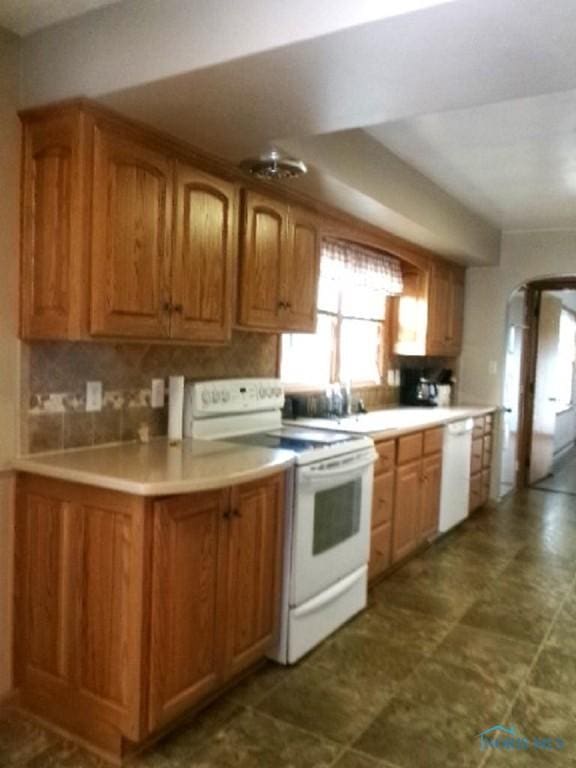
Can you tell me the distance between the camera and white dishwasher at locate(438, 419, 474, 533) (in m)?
4.50

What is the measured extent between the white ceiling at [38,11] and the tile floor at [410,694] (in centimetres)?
243

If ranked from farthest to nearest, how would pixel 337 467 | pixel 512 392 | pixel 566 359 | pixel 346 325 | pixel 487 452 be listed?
pixel 566 359 < pixel 512 392 < pixel 487 452 < pixel 346 325 < pixel 337 467

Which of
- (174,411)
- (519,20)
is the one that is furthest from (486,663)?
(519,20)

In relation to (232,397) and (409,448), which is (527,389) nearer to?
(409,448)

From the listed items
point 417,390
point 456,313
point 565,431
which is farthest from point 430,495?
point 565,431

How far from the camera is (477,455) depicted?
17.2ft

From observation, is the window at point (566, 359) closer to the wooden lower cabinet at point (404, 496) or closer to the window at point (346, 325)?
the window at point (346, 325)

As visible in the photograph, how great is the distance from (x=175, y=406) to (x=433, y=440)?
204 centimetres

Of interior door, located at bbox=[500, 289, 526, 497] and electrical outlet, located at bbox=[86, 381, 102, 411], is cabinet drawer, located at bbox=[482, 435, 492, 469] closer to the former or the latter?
interior door, located at bbox=[500, 289, 526, 497]

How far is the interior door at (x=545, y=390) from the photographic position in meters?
6.57

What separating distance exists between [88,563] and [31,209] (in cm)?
125

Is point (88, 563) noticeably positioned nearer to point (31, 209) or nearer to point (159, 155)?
point (31, 209)

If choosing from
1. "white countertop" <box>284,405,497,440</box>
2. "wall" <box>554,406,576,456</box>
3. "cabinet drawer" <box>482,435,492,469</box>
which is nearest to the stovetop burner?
"white countertop" <box>284,405,497,440</box>

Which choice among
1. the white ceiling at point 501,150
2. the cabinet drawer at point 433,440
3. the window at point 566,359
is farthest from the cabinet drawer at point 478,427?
the window at point 566,359
